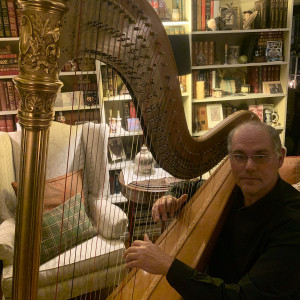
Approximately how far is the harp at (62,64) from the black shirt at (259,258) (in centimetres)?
15

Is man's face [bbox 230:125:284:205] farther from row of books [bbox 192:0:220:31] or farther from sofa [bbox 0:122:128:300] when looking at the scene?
row of books [bbox 192:0:220:31]

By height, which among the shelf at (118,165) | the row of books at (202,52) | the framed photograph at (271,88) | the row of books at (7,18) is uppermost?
the row of books at (7,18)

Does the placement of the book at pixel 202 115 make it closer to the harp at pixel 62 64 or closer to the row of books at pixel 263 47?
the row of books at pixel 263 47

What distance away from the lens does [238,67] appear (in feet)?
11.8

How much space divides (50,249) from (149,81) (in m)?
1.35

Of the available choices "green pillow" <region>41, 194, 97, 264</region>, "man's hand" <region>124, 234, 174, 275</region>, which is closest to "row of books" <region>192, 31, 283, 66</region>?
"green pillow" <region>41, 194, 97, 264</region>

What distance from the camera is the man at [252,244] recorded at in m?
0.96

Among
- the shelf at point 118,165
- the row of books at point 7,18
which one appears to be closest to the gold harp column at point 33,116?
the row of books at point 7,18

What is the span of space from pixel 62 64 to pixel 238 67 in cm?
329

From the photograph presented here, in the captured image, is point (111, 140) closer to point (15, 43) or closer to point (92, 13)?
point (15, 43)

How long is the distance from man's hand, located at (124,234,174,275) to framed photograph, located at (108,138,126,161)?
2143mm

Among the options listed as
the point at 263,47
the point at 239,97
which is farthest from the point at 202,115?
the point at 263,47

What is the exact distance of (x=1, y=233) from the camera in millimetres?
1959

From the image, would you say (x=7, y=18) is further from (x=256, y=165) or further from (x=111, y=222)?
(x=256, y=165)
